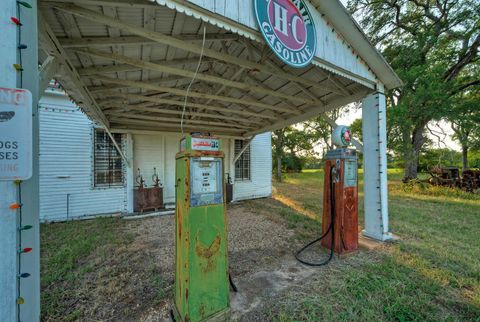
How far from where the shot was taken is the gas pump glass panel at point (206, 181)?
5.60 ft

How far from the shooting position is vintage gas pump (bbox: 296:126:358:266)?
3129mm

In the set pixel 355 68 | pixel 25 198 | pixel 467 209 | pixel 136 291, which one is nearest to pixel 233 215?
pixel 136 291

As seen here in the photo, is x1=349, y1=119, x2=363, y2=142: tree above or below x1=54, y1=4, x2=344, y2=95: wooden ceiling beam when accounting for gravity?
above

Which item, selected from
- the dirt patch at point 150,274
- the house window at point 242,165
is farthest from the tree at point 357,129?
the dirt patch at point 150,274

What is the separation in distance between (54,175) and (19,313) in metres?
5.37

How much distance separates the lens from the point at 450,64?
9719 mm

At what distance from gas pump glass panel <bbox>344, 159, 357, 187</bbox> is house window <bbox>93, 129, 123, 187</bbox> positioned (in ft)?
20.2

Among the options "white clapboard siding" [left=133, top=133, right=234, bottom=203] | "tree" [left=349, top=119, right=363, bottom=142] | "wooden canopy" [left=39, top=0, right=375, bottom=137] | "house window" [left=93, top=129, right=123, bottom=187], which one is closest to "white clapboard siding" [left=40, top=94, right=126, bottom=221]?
"house window" [left=93, top=129, right=123, bottom=187]

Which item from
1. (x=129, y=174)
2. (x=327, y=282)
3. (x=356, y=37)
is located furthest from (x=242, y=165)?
(x=327, y=282)

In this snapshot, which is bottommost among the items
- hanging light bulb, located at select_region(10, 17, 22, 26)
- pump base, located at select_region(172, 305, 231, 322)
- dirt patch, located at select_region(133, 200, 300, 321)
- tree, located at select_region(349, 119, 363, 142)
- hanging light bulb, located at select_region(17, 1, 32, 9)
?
dirt patch, located at select_region(133, 200, 300, 321)

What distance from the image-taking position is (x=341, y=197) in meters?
3.11

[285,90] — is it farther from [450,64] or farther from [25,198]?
[450,64]

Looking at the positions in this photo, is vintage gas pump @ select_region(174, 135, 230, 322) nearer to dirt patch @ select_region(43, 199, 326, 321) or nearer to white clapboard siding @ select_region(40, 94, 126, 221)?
dirt patch @ select_region(43, 199, 326, 321)

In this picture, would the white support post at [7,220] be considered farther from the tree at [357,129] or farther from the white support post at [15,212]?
the tree at [357,129]
